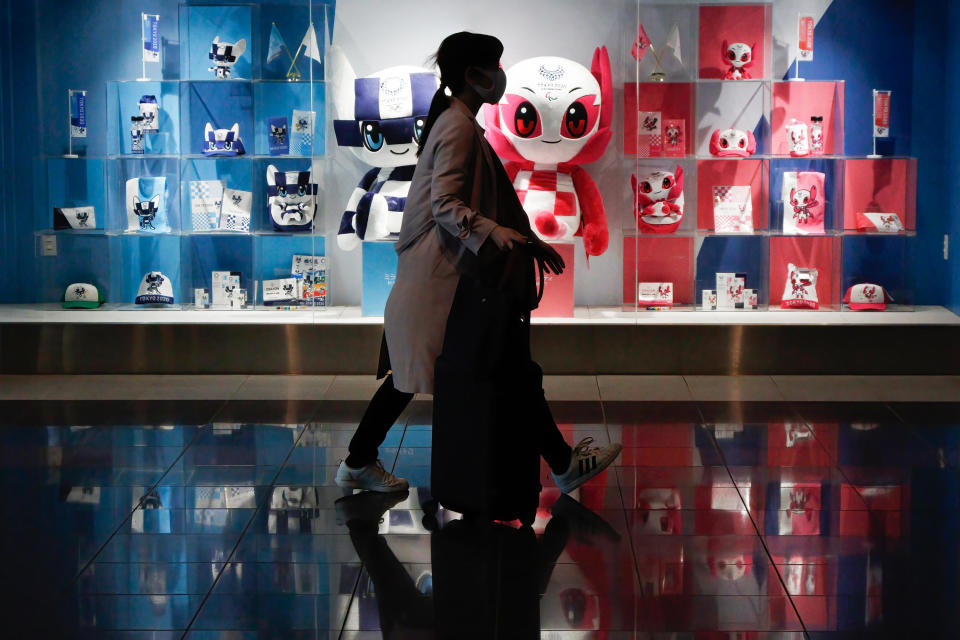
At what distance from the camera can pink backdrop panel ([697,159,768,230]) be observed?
5684 mm

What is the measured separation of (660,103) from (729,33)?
487 mm

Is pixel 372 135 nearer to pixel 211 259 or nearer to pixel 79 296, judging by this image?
pixel 211 259

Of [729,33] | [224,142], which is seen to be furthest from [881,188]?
[224,142]

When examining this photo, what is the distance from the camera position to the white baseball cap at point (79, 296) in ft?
18.8

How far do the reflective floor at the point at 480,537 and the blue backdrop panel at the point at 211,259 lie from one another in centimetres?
142

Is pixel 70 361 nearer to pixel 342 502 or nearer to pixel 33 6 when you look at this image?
→ pixel 33 6

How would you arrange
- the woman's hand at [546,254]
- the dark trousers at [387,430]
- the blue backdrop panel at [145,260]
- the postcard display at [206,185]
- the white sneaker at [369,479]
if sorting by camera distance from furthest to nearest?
the blue backdrop panel at [145,260], the postcard display at [206,185], the white sneaker at [369,479], the dark trousers at [387,430], the woman's hand at [546,254]

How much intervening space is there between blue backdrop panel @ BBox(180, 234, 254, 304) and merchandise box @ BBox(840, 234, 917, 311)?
313 cm

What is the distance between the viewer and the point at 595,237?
5559 millimetres

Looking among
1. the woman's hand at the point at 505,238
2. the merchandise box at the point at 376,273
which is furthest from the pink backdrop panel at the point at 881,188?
the woman's hand at the point at 505,238

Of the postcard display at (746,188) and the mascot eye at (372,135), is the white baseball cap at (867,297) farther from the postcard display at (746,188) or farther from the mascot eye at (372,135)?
the mascot eye at (372,135)

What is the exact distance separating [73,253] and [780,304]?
146 inches

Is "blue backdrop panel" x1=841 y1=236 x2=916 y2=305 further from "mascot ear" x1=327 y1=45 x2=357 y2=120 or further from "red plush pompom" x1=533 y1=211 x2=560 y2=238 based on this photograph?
"mascot ear" x1=327 y1=45 x2=357 y2=120

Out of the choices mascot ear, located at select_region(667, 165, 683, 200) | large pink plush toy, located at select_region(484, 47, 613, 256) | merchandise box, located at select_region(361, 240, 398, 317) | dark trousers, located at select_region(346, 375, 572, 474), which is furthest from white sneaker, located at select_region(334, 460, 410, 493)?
mascot ear, located at select_region(667, 165, 683, 200)
